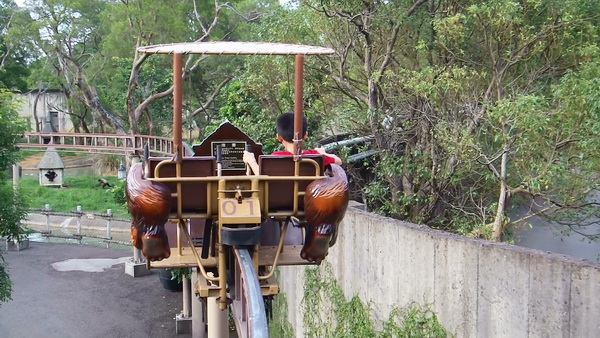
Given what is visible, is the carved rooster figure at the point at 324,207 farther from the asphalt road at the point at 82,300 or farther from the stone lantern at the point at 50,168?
the stone lantern at the point at 50,168

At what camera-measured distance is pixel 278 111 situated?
11.2 metres

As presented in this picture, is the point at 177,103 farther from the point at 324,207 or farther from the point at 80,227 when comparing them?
the point at 80,227

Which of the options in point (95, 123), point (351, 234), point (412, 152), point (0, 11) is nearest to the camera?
point (351, 234)

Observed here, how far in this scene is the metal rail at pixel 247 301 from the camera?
8.43ft

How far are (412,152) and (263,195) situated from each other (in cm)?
614

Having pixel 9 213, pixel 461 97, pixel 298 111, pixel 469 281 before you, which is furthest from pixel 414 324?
pixel 9 213

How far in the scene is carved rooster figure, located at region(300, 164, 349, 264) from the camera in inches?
132

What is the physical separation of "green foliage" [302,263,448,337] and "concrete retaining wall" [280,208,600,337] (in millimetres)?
108

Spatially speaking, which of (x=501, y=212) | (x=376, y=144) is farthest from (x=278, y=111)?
(x=501, y=212)

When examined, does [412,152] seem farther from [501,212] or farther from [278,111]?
[278,111]

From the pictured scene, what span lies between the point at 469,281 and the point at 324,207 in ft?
6.50

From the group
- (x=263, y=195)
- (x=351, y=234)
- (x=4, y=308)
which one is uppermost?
(x=263, y=195)

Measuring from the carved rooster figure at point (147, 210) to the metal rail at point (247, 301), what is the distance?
1.39 feet

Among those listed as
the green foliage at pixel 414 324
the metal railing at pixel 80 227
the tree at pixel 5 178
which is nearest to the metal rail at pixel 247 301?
the green foliage at pixel 414 324
